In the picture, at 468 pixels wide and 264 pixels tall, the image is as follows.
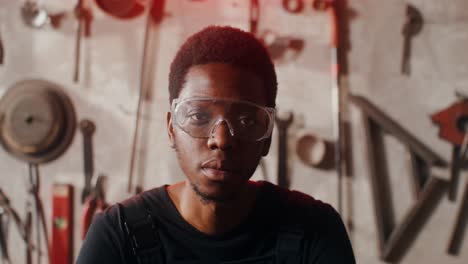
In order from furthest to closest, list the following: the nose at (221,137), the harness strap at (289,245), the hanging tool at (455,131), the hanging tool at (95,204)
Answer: the hanging tool at (95,204) → the hanging tool at (455,131) → the harness strap at (289,245) → the nose at (221,137)

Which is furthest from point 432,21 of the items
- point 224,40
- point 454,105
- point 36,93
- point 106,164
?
point 36,93

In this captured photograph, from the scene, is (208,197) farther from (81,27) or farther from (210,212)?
(81,27)

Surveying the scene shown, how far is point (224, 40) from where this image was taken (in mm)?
1075

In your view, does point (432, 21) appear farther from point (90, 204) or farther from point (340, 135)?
point (90, 204)

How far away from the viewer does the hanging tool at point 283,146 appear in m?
1.98

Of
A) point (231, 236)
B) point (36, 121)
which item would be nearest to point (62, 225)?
point (36, 121)

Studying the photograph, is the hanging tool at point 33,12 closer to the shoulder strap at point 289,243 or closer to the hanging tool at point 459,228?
the shoulder strap at point 289,243

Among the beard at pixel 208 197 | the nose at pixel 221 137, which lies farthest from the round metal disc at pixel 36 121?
the nose at pixel 221 137

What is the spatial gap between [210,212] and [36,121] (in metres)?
1.28

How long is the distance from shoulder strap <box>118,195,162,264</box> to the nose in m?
0.26

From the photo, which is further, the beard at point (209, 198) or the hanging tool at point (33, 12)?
the hanging tool at point (33, 12)

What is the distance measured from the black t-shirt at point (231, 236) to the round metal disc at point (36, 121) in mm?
1050

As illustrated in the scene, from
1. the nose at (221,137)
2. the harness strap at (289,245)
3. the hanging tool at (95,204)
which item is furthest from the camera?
the hanging tool at (95,204)

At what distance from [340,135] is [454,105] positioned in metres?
0.49
